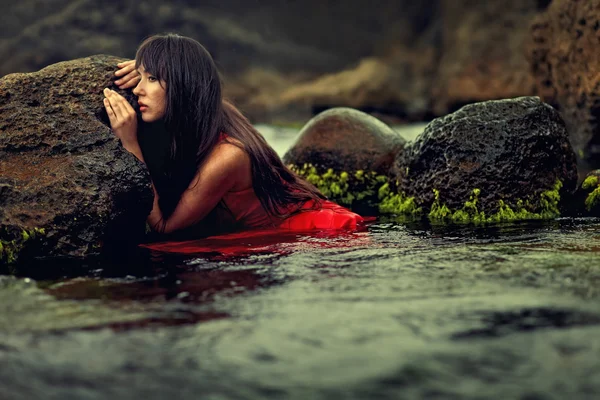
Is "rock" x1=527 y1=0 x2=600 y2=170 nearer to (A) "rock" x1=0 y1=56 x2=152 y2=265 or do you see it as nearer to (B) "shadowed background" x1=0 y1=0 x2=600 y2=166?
(B) "shadowed background" x1=0 y1=0 x2=600 y2=166

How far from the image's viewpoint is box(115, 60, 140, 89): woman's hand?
5.19 meters

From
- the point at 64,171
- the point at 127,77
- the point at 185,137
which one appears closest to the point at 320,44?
the point at 127,77

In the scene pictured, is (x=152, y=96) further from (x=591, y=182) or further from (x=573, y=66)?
(x=573, y=66)

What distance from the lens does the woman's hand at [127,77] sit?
5.19 meters

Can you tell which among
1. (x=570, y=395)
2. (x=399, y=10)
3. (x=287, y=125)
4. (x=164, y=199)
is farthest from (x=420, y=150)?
(x=399, y=10)

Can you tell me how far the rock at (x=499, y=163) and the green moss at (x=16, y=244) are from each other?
3246 millimetres

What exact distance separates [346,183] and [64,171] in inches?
149

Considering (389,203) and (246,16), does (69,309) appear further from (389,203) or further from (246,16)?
(246,16)

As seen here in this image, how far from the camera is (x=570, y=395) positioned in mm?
2105

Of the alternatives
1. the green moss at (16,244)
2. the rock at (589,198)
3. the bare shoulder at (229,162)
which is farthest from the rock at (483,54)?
the green moss at (16,244)

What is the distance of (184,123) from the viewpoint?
16.8 feet

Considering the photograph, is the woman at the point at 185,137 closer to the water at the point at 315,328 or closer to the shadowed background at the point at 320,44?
the water at the point at 315,328

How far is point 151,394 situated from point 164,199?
3195 mm

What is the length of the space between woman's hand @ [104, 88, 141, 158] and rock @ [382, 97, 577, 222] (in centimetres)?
262
